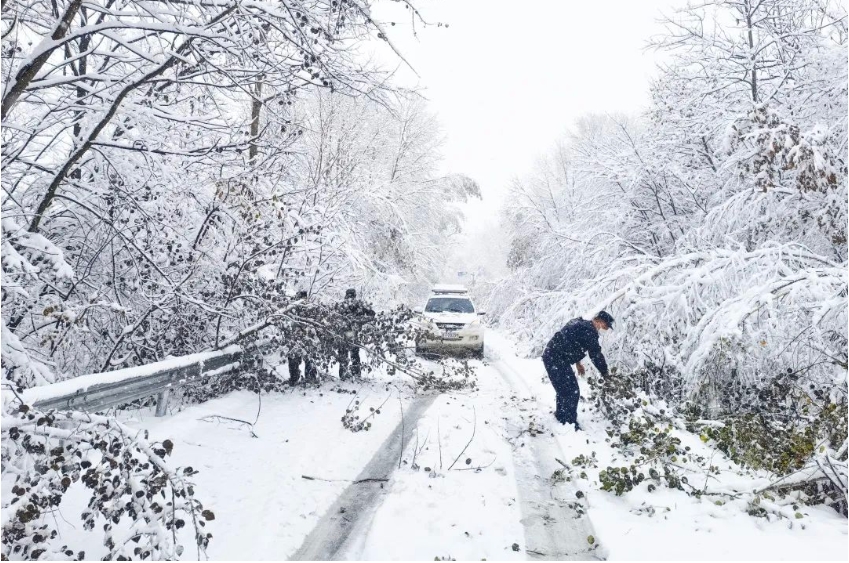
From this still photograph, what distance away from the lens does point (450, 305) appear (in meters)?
14.6

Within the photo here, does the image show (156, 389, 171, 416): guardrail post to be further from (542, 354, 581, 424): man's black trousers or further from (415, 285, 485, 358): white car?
(415, 285, 485, 358): white car

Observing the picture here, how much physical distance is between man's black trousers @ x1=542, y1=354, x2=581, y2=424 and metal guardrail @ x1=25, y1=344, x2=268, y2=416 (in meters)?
4.42

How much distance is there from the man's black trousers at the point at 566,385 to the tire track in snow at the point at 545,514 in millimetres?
771

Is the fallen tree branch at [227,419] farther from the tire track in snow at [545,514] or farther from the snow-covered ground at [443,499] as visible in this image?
the tire track in snow at [545,514]

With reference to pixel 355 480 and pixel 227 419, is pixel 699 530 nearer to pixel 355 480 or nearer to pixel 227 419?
pixel 355 480

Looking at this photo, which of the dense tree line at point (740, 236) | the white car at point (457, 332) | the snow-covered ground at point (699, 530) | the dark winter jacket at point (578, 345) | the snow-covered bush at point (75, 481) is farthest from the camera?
the white car at point (457, 332)

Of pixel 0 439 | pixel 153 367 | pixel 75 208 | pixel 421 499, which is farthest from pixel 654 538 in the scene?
pixel 75 208

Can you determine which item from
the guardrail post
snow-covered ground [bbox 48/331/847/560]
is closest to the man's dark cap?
snow-covered ground [bbox 48/331/847/560]

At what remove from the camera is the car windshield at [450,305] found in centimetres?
1438

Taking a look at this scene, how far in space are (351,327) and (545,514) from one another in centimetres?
426

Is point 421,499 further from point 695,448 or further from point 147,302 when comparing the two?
point 147,302

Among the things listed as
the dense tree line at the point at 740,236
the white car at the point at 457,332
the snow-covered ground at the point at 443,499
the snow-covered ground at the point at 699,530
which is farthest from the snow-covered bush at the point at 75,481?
the white car at the point at 457,332

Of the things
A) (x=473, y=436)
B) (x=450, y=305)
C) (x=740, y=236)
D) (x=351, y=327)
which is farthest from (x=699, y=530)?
(x=450, y=305)

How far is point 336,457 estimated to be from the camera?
5.69 metres
